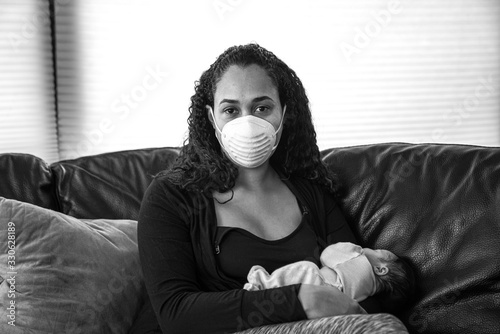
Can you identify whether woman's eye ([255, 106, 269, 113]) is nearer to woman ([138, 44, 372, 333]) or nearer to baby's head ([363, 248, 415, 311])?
woman ([138, 44, 372, 333])

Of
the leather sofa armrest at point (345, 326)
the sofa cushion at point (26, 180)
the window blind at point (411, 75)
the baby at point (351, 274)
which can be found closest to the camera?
the leather sofa armrest at point (345, 326)

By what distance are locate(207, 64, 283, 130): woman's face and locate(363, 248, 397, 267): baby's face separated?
1.50 feet

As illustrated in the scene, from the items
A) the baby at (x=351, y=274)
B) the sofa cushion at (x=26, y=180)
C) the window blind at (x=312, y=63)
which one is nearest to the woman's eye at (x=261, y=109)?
the baby at (x=351, y=274)

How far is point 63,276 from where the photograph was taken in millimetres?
2025

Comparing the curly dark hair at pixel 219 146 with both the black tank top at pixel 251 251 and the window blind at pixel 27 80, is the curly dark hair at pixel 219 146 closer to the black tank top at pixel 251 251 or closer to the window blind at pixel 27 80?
the black tank top at pixel 251 251

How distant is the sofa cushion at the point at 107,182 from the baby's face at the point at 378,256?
776 millimetres

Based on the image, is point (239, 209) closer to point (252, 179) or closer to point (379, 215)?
point (252, 179)

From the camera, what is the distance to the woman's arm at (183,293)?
1.77 meters

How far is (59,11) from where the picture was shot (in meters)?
3.12

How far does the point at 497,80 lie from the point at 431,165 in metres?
1.74

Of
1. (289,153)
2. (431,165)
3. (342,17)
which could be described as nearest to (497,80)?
(342,17)

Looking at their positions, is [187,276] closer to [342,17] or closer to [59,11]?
[59,11]

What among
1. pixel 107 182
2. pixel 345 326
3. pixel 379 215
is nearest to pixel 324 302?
pixel 345 326

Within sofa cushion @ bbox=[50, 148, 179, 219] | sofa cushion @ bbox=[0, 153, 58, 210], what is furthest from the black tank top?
sofa cushion @ bbox=[0, 153, 58, 210]
